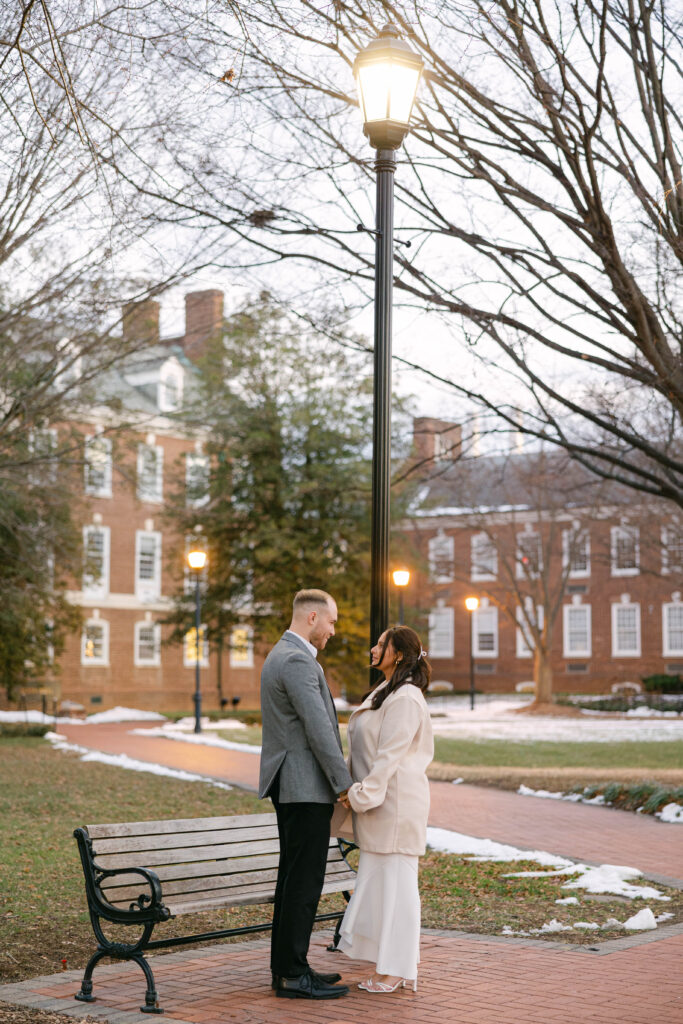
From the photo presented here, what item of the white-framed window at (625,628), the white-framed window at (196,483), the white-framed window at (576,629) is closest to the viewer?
the white-framed window at (196,483)

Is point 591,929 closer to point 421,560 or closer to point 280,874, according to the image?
point 280,874

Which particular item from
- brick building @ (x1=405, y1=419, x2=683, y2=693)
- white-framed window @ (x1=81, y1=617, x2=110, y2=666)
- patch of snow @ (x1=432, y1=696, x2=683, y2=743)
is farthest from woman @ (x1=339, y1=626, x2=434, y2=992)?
white-framed window @ (x1=81, y1=617, x2=110, y2=666)

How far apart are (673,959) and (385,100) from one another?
5.30 meters

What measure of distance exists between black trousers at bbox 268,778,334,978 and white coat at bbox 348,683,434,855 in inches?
8.3

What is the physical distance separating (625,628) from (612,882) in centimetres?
4472

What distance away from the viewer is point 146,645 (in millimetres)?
45906

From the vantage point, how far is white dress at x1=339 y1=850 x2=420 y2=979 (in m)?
5.61

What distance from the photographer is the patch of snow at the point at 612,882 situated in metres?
8.87

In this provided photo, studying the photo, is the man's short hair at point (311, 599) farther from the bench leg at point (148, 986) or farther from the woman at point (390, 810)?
the bench leg at point (148, 986)

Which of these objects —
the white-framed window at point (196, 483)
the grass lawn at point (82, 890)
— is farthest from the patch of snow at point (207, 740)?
the white-framed window at point (196, 483)

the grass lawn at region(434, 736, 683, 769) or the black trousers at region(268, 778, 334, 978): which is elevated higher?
the black trousers at region(268, 778, 334, 978)

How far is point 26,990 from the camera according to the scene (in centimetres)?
577

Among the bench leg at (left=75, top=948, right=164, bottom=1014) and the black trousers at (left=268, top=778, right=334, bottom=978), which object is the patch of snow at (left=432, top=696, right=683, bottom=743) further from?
the bench leg at (left=75, top=948, right=164, bottom=1014)

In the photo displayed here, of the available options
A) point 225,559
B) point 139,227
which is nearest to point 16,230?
point 139,227
